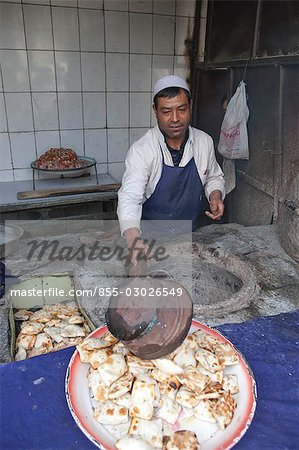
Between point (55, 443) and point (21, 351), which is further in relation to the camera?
point (21, 351)

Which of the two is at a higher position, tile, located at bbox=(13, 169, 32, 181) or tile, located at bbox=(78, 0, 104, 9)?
tile, located at bbox=(78, 0, 104, 9)

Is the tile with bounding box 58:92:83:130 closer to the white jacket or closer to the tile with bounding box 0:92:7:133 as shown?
the tile with bounding box 0:92:7:133

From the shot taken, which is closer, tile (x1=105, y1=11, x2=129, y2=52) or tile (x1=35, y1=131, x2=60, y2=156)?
tile (x1=105, y1=11, x2=129, y2=52)

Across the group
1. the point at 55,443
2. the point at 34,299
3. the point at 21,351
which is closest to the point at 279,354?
the point at 55,443

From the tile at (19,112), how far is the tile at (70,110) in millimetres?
346

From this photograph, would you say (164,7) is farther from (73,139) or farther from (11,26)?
(73,139)

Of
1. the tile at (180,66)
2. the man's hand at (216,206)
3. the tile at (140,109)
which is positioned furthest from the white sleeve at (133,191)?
the tile at (180,66)

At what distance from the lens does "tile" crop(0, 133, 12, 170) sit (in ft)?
13.4

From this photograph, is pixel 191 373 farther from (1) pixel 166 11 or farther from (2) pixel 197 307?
(1) pixel 166 11

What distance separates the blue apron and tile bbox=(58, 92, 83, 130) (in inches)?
71.8

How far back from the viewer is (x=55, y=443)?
1276 millimetres

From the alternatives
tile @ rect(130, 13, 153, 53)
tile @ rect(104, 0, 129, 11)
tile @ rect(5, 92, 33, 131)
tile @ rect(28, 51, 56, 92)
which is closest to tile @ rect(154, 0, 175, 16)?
tile @ rect(130, 13, 153, 53)

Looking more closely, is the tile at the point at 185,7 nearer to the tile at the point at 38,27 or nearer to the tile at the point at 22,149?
the tile at the point at 38,27

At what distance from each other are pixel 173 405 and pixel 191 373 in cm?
13
